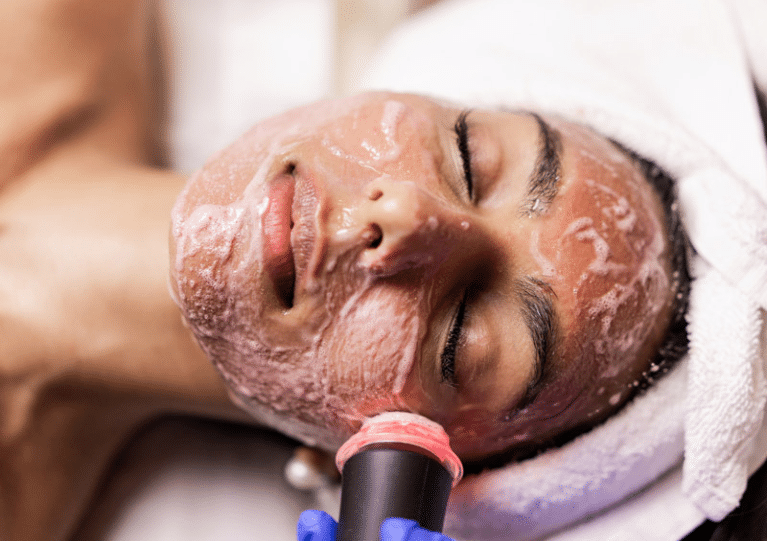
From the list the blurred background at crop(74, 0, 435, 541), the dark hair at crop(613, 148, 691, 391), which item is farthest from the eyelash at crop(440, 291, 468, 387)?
the blurred background at crop(74, 0, 435, 541)

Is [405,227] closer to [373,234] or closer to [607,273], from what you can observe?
[373,234]

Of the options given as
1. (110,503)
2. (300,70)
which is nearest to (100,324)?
(110,503)

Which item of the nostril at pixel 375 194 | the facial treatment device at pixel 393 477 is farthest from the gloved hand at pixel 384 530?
the nostril at pixel 375 194

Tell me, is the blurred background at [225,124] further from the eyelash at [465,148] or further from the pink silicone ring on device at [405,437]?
the eyelash at [465,148]

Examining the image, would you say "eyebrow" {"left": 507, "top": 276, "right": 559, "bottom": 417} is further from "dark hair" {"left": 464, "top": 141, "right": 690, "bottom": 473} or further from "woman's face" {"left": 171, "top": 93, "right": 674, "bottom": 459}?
"dark hair" {"left": 464, "top": 141, "right": 690, "bottom": 473}

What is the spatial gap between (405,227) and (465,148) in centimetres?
18

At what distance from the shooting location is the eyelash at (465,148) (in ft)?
2.41

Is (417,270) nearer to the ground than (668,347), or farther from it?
farther from it

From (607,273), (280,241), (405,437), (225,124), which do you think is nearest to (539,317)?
(607,273)

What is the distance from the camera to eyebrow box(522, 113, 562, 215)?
0.72 meters

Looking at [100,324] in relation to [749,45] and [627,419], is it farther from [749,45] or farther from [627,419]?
[749,45]

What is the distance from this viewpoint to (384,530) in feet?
1.90

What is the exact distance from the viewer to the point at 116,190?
3.44 feet

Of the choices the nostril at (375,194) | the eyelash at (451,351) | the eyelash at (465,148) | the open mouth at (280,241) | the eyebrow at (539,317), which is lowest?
the eyelash at (451,351)
